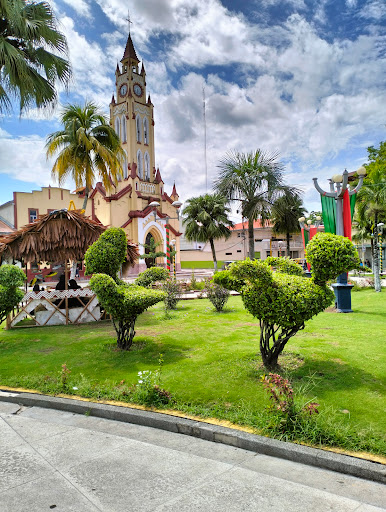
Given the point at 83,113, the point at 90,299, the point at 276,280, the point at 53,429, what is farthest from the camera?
the point at 83,113

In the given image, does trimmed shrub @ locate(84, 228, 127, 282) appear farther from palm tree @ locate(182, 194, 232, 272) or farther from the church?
the church

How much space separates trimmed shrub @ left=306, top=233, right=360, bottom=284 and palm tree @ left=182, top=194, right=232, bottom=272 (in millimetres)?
23916

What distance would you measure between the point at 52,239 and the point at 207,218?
1900 cm

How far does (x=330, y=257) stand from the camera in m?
5.20

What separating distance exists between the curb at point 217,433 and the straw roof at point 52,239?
6.45 metres

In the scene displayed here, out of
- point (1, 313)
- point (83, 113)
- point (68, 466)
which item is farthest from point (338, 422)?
point (83, 113)

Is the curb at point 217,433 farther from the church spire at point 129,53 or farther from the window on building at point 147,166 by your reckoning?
the church spire at point 129,53

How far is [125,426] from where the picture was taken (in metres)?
4.50

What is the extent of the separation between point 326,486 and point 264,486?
0.52 metres

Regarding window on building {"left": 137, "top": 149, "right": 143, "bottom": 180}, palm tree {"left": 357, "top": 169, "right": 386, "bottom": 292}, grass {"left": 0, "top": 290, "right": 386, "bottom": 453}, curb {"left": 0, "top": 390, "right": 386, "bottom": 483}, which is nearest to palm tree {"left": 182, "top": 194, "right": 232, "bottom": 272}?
palm tree {"left": 357, "top": 169, "right": 386, "bottom": 292}

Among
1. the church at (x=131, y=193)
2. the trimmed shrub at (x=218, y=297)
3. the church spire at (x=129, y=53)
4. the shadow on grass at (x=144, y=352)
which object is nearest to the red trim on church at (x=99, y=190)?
the church at (x=131, y=193)

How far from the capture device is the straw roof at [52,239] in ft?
37.2

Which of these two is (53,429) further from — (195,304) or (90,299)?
(195,304)

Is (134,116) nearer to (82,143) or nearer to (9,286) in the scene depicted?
(82,143)
